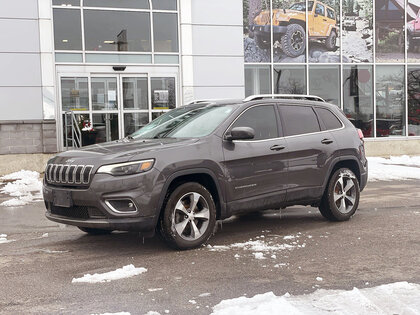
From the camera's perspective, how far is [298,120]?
7289 millimetres

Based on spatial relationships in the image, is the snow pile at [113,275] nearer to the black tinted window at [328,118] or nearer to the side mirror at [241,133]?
the side mirror at [241,133]

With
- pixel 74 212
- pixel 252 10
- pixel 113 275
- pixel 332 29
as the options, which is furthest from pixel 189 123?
Answer: pixel 332 29

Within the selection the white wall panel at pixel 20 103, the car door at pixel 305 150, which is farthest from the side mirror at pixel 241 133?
the white wall panel at pixel 20 103

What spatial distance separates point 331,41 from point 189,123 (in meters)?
12.5

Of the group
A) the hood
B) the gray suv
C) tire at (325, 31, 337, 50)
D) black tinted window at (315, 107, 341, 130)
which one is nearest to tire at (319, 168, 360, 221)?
the gray suv

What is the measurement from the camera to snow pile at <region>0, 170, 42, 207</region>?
33.2 feet

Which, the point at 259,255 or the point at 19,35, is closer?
the point at 259,255

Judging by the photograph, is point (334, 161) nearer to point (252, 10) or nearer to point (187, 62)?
point (187, 62)

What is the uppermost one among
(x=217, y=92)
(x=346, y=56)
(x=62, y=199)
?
(x=346, y=56)

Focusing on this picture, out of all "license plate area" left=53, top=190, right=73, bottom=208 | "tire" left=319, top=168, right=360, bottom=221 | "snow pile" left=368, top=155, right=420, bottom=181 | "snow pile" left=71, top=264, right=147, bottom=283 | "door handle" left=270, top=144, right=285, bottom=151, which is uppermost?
"door handle" left=270, top=144, right=285, bottom=151

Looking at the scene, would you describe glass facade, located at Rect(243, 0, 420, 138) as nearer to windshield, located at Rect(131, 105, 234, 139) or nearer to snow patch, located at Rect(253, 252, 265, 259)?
windshield, located at Rect(131, 105, 234, 139)

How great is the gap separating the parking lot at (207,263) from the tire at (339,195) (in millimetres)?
172

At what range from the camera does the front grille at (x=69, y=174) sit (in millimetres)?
5641

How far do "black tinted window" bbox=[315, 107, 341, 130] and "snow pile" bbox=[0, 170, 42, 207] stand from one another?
19.0ft
